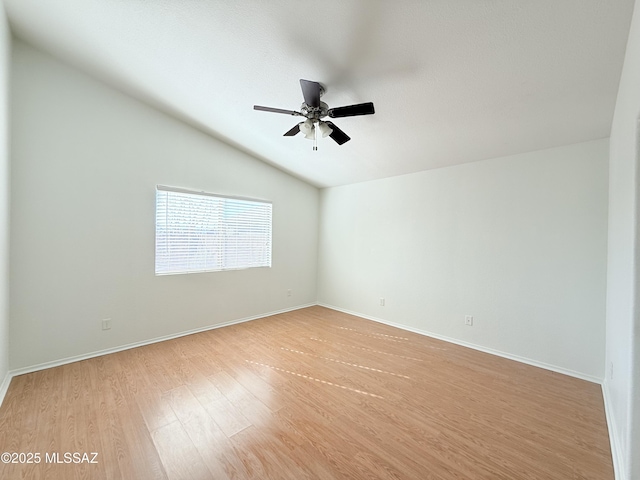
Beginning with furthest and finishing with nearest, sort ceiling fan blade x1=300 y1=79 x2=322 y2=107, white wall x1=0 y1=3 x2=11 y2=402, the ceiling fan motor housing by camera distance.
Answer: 1. the ceiling fan motor housing
2. white wall x1=0 y1=3 x2=11 y2=402
3. ceiling fan blade x1=300 y1=79 x2=322 y2=107

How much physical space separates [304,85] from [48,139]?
2759mm

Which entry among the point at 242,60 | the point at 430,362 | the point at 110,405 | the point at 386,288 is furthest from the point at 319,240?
the point at 110,405

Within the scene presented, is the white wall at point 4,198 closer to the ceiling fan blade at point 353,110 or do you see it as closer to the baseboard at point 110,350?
the baseboard at point 110,350

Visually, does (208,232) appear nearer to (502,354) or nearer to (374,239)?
(374,239)

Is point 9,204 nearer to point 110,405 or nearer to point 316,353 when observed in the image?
point 110,405

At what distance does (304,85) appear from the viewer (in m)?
1.95

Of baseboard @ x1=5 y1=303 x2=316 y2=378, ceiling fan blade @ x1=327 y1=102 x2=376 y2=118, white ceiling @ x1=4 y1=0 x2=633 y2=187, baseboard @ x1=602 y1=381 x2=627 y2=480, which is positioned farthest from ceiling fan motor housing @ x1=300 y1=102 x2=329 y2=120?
baseboard @ x1=5 y1=303 x2=316 y2=378

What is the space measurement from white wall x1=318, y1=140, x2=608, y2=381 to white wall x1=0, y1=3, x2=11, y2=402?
419cm

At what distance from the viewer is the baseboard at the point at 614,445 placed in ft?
4.69

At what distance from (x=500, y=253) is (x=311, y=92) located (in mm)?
2860

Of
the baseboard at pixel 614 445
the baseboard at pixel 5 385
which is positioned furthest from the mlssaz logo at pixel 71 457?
the baseboard at pixel 614 445

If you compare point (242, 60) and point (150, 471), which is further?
point (242, 60)

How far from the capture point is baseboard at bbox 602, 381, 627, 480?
4.69 ft

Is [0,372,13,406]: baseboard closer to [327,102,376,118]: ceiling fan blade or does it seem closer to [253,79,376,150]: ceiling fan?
[253,79,376,150]: ceiling fan
